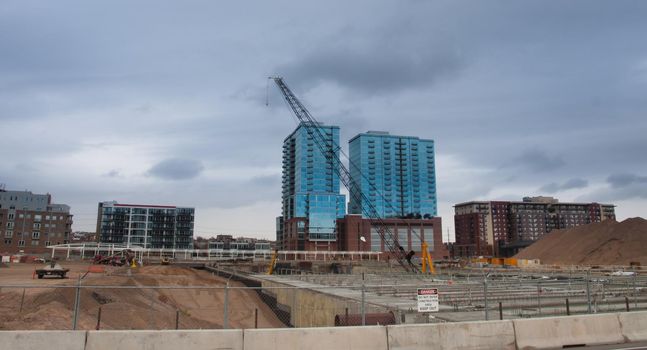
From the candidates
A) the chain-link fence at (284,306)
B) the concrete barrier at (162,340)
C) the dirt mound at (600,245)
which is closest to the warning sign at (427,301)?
the chain-link fence at (284,306)

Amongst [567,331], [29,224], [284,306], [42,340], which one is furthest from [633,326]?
[29,224]

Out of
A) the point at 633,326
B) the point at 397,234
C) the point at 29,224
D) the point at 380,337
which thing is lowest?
the point at 633,326

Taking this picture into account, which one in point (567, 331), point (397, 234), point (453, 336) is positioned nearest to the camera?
point (453, 336)

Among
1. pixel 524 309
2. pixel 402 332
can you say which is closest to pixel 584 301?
pixel 524 309

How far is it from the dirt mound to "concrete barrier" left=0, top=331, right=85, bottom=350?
92.0 meters

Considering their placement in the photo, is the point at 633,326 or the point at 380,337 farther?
the point at 633,326

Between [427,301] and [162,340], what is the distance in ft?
26.3

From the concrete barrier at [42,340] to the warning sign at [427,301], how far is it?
9.57m

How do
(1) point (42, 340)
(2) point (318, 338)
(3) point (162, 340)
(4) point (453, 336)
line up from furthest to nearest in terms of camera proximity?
(4) point (453, 336) < (2) point (318, 338) < (3) point (162, 340) < (1) point (42, 340)

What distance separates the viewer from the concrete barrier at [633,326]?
1515cm

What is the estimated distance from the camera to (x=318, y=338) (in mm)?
11930

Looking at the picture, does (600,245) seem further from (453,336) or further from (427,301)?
(453,336)

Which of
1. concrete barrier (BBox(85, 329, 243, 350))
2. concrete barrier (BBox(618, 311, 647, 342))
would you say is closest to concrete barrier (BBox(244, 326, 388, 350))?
concrete barrier (BBox(85, 329, 243, 350))

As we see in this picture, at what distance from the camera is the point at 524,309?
24703 millimetres
